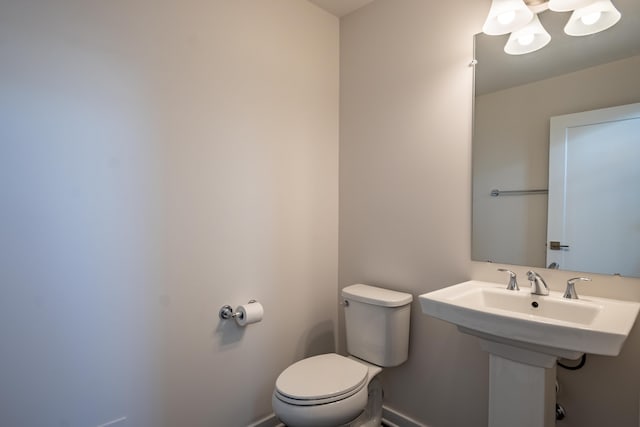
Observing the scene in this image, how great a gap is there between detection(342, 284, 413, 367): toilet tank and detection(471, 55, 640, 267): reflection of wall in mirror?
0.46 m

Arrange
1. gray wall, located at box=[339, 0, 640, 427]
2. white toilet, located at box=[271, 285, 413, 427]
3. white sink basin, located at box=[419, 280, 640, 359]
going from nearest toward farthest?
white sink basin, located at box=[419, 280, 640, 359], white toilet, located at box=[271, 285, 413, 427], gray wall, located at box=[339, 0, 640, 427]

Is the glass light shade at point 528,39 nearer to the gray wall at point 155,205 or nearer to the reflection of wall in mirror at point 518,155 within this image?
the reflection of wall in mirror at point 518,155

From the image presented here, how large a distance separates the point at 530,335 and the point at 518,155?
84 centimetres

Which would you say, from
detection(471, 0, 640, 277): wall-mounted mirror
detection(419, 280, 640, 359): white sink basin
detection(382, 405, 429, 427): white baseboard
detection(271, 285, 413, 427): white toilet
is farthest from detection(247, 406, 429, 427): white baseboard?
detection(471, 0, 640, 277): wall-mounted mirror

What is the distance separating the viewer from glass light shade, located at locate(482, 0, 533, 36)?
1338 millimetres

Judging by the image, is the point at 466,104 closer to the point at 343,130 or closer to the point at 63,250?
the point at 343,130

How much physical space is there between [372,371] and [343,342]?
53 centimetres

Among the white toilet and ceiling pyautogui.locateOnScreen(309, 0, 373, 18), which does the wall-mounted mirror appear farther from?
ceiling pyautogui.locateOnScreen(309, 0, 373, 18)

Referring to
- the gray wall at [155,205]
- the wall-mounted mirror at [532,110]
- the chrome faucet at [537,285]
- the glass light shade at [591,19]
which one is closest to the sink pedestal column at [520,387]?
the chrome faucet at [537,285]

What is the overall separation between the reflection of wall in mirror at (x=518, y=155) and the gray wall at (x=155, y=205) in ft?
3.07

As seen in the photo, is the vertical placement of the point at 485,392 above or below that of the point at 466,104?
below

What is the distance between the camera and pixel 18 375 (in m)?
1.12

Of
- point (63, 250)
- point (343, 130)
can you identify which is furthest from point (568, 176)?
point (63, 250)

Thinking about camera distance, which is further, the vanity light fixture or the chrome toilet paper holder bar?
the chrome toilet paper holder bar
